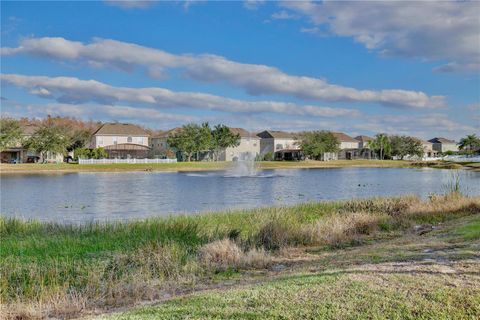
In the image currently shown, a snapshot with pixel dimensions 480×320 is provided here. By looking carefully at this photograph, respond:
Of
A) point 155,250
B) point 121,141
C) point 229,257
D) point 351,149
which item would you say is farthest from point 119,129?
point 229,257

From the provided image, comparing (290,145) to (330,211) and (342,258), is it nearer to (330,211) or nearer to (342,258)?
(330,211)

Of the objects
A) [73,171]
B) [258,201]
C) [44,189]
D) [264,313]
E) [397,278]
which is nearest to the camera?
[264,313]

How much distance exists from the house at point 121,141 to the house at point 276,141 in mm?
31322

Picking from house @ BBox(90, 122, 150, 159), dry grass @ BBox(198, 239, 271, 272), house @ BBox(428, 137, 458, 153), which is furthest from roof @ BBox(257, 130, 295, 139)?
dry grass @ BBox(198, 239, 271, 272)

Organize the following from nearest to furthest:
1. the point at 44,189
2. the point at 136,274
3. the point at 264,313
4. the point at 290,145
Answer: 1. the point at 264,313
2. the point at 136,274
3. the point at 44,189
4. the point at 290,145

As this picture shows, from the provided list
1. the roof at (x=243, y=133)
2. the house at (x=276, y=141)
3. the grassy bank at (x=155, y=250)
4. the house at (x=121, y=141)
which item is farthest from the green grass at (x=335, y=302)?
the house at (x=276, y=141)

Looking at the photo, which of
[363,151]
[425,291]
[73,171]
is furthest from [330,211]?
[363,151]

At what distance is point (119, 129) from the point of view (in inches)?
3649

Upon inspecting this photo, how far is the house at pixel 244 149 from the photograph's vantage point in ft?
331

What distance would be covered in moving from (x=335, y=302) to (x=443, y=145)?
169 meters

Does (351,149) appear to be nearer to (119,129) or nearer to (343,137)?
(343,137)

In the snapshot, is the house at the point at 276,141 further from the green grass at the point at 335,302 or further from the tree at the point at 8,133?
the green grass at the point at 335,302

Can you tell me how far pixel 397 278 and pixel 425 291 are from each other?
628mm

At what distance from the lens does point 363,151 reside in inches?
4998
